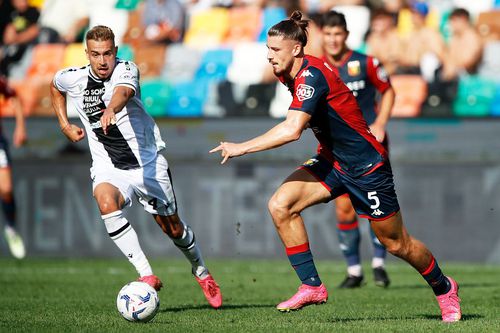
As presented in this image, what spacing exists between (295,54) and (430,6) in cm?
1082

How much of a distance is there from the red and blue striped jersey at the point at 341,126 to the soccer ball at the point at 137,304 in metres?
1.76

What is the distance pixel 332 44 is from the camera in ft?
34.6

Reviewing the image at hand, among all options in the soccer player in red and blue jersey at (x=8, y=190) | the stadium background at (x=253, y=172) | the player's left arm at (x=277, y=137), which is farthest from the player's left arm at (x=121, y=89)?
the stadium background at (x=253, y=172)

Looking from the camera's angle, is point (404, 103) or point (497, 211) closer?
point (497, 211)

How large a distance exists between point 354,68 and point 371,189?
360 cm

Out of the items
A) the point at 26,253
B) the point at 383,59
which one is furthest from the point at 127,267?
the point at 383,59

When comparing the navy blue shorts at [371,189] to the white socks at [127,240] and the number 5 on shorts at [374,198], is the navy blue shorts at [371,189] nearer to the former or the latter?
the number 5 on shorts at [374,198]

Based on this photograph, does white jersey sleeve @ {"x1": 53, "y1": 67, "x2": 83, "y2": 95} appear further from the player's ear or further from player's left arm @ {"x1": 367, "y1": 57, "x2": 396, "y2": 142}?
player's left arm @ {"x1": 367, "y1": 57, "x2": 396, "y2": 142}

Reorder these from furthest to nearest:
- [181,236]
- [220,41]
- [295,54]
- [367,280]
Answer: [220,41], [367,280], [181,236], [295,54]

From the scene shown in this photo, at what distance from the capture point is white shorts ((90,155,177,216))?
8391mm

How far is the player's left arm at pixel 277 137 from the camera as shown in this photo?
6.59 m

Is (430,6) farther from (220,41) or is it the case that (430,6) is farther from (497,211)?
(497,211)

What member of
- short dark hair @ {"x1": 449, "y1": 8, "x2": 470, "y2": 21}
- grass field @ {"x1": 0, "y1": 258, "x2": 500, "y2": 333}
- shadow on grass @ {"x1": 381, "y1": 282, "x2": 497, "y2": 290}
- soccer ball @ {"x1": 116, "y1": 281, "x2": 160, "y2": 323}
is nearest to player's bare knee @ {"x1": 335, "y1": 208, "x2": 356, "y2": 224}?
grass field @ {"x1": 0, "y1": 258, "x2": 500, "y2": 333}

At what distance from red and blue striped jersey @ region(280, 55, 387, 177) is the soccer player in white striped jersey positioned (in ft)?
5.54
